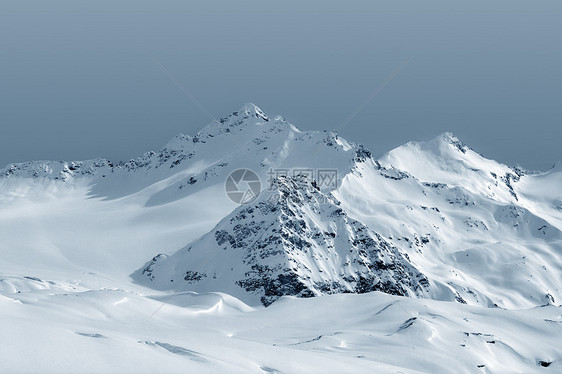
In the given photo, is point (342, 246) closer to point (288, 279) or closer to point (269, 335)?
point (288, 279)

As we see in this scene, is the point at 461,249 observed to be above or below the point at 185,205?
below

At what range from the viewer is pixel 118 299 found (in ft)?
212

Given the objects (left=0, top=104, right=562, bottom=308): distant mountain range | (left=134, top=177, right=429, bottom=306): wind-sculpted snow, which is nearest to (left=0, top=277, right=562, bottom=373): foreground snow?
(left=134, top=177, right=429, bottom=306): wind-sculpted snow

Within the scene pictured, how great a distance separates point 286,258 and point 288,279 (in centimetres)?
523

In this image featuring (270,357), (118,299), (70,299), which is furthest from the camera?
(118,299)

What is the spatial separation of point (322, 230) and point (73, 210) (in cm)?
9022

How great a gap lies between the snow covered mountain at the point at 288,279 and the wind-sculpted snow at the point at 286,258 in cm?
33

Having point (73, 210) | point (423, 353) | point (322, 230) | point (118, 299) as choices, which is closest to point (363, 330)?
point (423, 353)

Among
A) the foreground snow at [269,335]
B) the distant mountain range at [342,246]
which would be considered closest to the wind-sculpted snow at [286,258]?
the distant mountain range at [342,246]

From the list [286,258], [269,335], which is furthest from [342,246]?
[269,335]

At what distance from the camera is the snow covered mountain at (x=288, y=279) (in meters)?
45.8

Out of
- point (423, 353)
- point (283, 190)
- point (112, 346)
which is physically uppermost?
point (283, 190)

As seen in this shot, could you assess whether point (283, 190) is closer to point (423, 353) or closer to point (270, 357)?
point (423, 353)

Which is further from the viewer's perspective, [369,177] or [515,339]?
[369,177]
